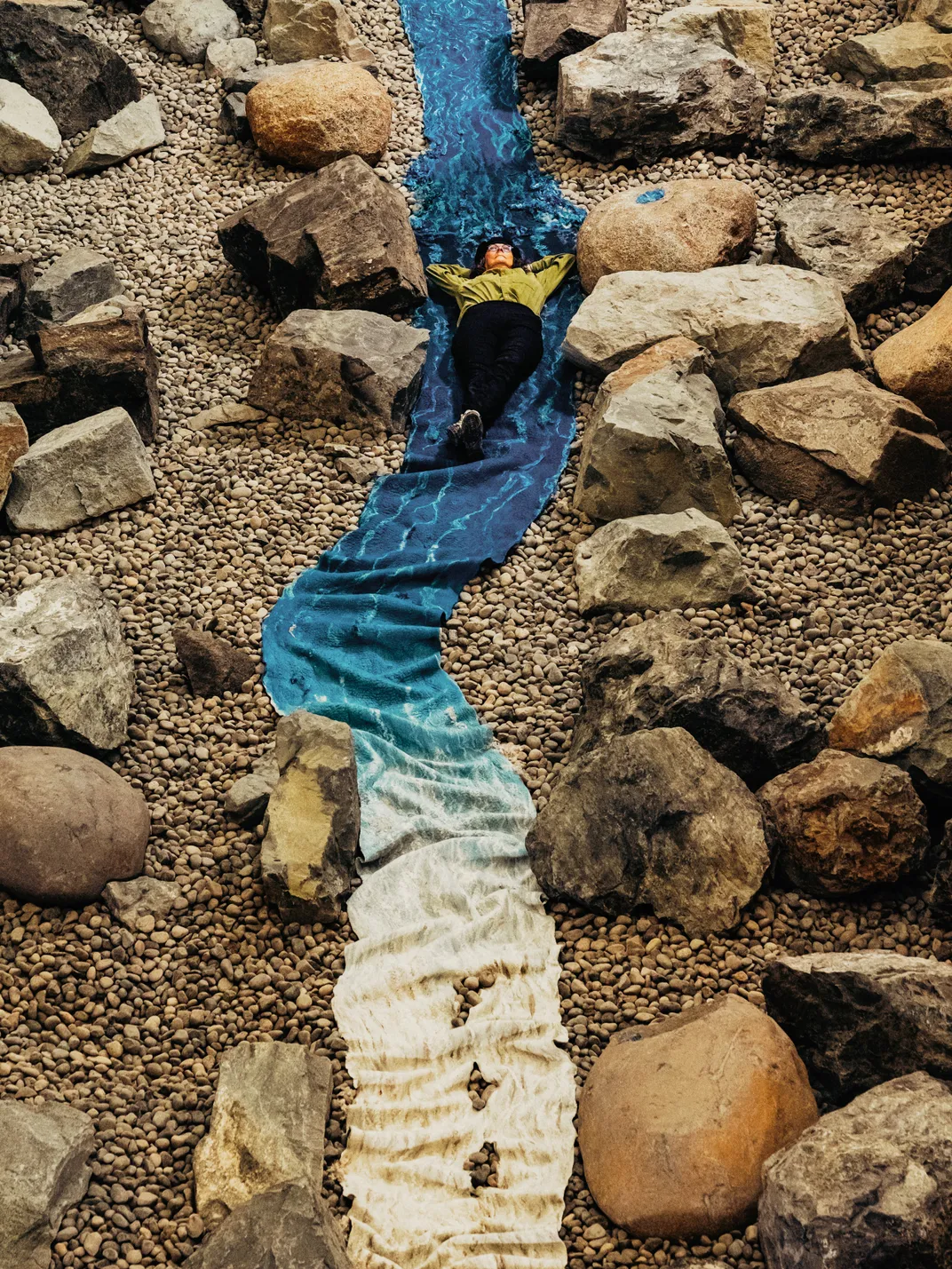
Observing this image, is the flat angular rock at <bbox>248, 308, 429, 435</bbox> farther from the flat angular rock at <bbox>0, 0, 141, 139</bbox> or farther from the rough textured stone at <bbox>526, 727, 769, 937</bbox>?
the flat angular rock at <bbox>0, 0, 141, 139</bbox>

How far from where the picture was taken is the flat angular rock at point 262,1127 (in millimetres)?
A: 3717

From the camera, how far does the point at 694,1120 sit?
11.8 feet

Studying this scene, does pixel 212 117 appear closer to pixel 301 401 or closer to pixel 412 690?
pixel 301 401

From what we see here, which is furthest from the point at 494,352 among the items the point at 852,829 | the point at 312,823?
the point at 852,829

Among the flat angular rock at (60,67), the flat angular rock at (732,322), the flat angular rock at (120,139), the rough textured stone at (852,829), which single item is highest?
the flat angular rock at (60,67)

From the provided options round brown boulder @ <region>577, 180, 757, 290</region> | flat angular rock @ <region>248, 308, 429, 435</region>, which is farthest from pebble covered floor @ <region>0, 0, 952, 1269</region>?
round brown boulder @ <region>577, 180, 757, 290</region>

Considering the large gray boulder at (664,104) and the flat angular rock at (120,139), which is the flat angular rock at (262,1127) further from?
the large gray boulder at (664,104)

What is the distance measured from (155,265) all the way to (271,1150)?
5.76 metres

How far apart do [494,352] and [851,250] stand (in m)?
2.13

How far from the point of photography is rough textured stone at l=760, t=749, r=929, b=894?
4.35 metres

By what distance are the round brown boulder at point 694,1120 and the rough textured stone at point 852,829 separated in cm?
71

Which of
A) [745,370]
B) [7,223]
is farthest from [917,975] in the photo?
[7,223]

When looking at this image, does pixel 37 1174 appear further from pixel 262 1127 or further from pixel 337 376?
pixel 337 376

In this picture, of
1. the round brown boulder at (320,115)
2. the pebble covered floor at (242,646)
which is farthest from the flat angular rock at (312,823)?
the round brown boulder at (320,115)
